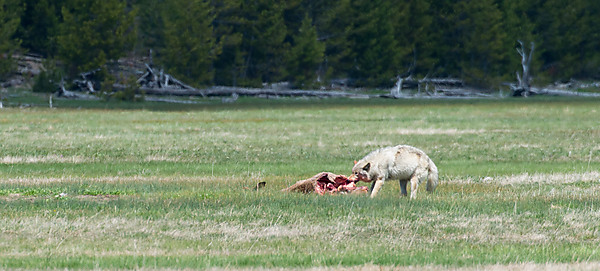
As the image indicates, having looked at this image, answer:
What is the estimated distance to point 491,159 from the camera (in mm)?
24922

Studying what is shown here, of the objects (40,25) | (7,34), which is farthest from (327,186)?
(40,25)

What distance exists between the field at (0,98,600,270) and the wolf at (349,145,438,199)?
38 centimetres

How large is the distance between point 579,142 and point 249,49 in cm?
5264

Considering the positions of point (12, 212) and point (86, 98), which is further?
point (86, 98)

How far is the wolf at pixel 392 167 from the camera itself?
14.7 metres

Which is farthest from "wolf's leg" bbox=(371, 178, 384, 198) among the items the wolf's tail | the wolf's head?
the wolf's tail

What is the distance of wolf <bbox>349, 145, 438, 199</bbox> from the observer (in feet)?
48.3

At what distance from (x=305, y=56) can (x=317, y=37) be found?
789 cm

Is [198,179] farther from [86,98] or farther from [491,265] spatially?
[86,98]

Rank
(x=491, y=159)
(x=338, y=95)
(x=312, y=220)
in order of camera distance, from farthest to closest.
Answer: (x=338, y=95) → (x=491, y=159) → (x=312, y=220)

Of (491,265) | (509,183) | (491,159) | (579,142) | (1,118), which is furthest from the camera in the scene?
(1,118)

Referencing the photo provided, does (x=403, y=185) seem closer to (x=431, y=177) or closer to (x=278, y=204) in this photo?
(x=431, y=177)

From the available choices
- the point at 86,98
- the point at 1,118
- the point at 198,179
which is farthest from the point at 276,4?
the point at 198,179

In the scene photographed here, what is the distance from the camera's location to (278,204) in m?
14.5
